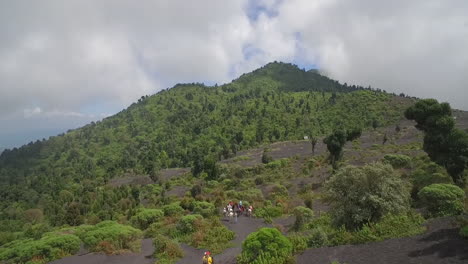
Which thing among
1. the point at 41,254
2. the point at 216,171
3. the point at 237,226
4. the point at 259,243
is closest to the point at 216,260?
the point at 259,243

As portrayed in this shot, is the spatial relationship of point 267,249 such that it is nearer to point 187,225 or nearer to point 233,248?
point 233,248

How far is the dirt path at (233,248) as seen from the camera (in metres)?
20.4

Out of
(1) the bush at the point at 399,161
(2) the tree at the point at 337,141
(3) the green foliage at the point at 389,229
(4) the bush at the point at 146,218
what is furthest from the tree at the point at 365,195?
(2) the tree at the point at 337,141

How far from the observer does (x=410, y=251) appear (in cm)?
1401

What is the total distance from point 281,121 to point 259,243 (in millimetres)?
115093

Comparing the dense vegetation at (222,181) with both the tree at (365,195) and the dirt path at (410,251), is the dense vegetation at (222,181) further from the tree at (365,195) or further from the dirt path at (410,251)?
the dirt path at (410,251)

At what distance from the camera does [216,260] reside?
20.4 metres

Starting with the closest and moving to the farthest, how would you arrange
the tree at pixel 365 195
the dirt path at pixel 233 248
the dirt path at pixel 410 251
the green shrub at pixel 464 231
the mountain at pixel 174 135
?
the dirt path at pixel 410 251, the green shrub at pixel 464 231, the tree at pixel 365 195, the dirt path at pixel 233 248, the mountain at pixel 174 135

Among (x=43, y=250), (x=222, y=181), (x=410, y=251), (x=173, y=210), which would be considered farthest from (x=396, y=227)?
(x=222, y=181)

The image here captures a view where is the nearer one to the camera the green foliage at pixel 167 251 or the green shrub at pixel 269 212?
the green foliage at pixel 167 251

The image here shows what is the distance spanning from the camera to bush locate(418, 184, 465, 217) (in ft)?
59.8

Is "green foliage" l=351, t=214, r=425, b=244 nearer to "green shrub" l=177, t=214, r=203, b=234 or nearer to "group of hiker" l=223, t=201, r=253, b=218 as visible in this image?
"green shrub" l=177, t=214, r=203, b=234

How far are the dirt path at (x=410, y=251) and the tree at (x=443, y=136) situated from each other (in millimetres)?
13334

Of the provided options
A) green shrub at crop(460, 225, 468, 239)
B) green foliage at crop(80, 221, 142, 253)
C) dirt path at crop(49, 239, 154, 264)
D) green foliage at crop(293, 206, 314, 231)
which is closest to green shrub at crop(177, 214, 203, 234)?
green foliage at crop(80, 221, 142, 253)
